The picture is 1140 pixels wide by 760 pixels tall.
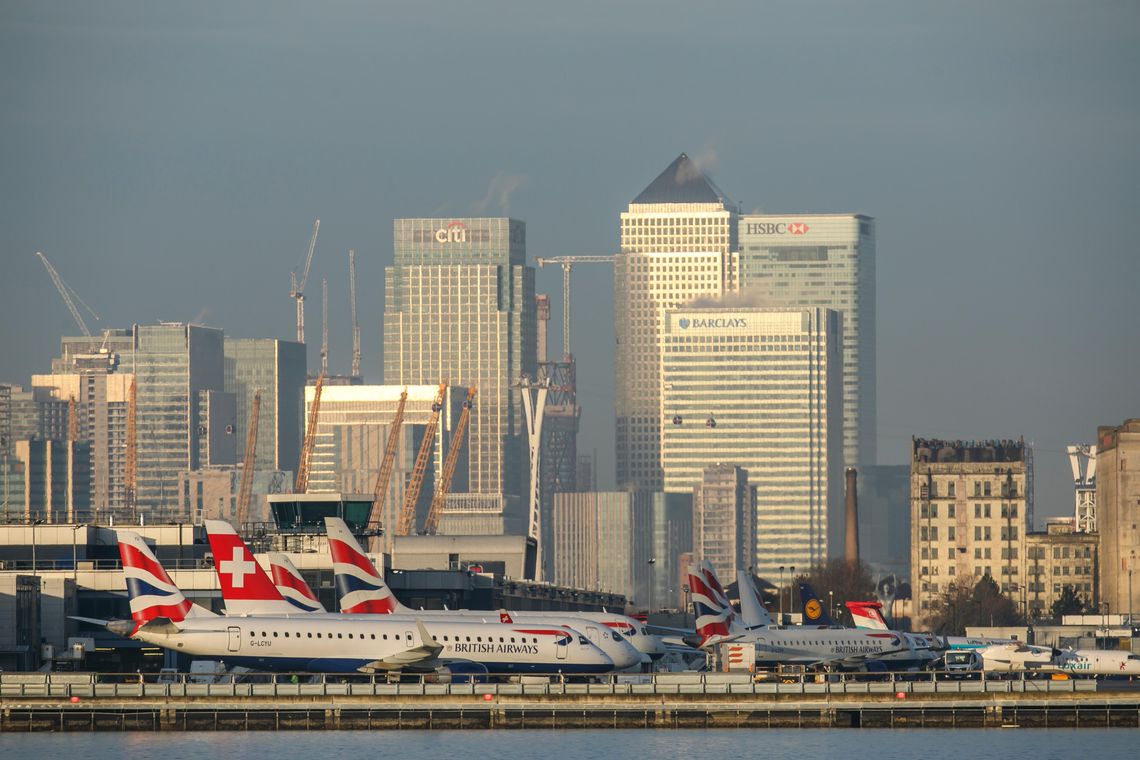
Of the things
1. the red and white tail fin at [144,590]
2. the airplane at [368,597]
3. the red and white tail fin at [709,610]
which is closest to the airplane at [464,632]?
the red and white tail fin at [144,590]

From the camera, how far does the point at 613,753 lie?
460 ft

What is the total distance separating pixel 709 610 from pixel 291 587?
34.9 m

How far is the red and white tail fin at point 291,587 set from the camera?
172750mm

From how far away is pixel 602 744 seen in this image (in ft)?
476

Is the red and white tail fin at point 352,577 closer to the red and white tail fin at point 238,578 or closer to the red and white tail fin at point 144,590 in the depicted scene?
the red and white tail fin at point 238,578

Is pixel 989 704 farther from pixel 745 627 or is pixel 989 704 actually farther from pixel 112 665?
pixel 112 665

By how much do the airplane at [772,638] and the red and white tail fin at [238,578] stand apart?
36927 mm

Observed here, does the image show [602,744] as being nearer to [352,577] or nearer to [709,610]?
[352,577]

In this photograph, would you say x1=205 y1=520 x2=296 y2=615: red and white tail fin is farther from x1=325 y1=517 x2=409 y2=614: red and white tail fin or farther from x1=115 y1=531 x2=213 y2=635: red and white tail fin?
x1=325 y1=517 x2=409 y2=614: red and white tail fin

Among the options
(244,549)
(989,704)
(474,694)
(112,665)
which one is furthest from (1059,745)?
(112,665)

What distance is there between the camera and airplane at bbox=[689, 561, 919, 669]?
187 meters

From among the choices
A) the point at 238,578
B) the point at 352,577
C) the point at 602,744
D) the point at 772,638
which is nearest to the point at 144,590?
the point at 238,578

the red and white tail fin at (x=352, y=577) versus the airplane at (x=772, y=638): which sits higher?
the red and white tail fin at (x=352, y=577)

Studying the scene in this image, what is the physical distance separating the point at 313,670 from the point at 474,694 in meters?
11.1
